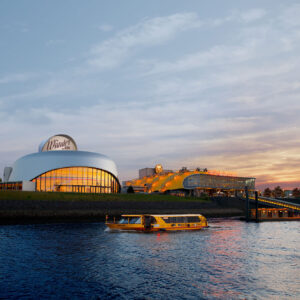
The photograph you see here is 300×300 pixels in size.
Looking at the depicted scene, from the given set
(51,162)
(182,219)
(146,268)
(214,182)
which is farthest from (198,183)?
(146,268)

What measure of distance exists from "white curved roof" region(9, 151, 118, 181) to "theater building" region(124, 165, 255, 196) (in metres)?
44.4

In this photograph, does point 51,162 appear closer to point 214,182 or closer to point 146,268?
point 214,182

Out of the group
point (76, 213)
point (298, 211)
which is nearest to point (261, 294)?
point (76, 213)

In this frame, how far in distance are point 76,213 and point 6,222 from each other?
1680cm

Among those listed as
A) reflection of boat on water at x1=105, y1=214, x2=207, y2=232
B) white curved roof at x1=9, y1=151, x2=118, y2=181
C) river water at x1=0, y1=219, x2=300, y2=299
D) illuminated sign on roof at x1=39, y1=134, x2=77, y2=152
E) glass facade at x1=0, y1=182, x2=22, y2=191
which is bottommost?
river water at x1=0, y1=219, x2=300, y2=299

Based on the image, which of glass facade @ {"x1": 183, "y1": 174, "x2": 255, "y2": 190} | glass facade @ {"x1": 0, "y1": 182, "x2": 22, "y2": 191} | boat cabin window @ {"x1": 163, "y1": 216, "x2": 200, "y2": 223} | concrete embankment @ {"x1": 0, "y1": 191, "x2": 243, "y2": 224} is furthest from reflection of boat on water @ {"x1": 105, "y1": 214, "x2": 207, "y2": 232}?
glass facade @ {"x1": 183, "y1": 174, "x2": 255, "y2": 190}

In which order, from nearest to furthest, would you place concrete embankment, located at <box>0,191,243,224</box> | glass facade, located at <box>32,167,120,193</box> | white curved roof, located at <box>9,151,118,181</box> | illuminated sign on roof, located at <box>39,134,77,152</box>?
concrete embankment, located at <box>0,191,243,224</box> → glass facade, located at <box>32,167,120,193</box> → white curved roof, located at <box>9,151,118,181</box> → illuminated sign on roof, located at <box>39,134,77,152</box>

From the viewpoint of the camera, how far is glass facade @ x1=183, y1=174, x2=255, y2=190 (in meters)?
160

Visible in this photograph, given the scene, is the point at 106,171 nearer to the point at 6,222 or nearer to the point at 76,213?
the point at 76,213

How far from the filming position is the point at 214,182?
16325cm

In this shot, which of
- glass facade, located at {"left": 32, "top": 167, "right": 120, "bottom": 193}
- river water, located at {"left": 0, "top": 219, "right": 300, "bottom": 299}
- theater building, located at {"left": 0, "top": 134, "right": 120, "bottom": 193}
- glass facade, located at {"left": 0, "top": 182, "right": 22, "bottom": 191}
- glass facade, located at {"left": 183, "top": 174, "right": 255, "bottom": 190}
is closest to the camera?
river water, located at {"left": 0, "top": 219, "right": 300, "bottom": 299}

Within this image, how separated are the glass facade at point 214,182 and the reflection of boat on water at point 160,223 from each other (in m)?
94.6

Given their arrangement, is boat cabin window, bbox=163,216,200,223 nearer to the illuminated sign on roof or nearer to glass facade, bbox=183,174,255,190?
the illuminated sign on roof

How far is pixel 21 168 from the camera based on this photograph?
5012 inches
